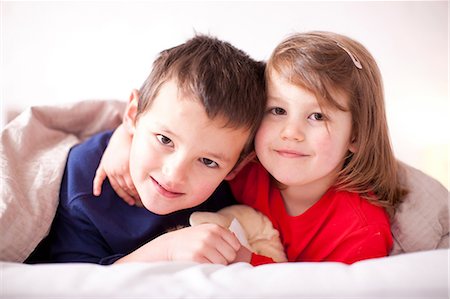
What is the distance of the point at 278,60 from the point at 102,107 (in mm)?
599

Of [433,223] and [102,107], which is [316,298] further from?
[102,107]

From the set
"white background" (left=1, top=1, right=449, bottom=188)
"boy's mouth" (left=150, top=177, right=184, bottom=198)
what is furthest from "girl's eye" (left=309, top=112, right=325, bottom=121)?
"white background" (left=1, top=1, right=449, bottom=188)

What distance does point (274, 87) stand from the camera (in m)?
0.98

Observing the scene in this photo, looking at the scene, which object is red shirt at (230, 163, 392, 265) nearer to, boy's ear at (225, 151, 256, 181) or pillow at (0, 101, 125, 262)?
boy's ear at (225, 151, 256, 181)

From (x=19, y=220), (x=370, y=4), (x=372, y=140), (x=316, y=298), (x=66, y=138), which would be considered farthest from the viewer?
(x=370, y=4)

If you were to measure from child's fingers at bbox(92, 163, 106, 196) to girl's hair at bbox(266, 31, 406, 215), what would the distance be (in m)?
0.42

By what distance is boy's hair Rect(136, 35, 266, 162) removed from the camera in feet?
2.96

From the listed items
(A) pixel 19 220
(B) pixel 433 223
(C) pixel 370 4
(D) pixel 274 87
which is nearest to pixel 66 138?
(A) pixel 19 220

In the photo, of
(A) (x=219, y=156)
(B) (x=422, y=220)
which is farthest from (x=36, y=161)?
(B) (x=422, y=220)

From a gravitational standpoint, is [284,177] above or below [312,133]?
below

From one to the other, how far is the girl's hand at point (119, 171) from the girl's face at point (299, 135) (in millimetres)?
292

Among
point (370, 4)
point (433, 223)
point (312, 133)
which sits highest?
point (370, 4)

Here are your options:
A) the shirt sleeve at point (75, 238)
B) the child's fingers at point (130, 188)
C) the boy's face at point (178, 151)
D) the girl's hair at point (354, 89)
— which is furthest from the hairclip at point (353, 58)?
the shirt sleeve at point (75, 238)

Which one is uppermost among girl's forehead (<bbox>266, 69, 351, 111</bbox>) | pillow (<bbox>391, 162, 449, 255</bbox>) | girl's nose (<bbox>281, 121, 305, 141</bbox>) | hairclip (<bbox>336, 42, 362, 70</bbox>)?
hairclip (<bbox>336, 42, 362, 70</bbox>)
